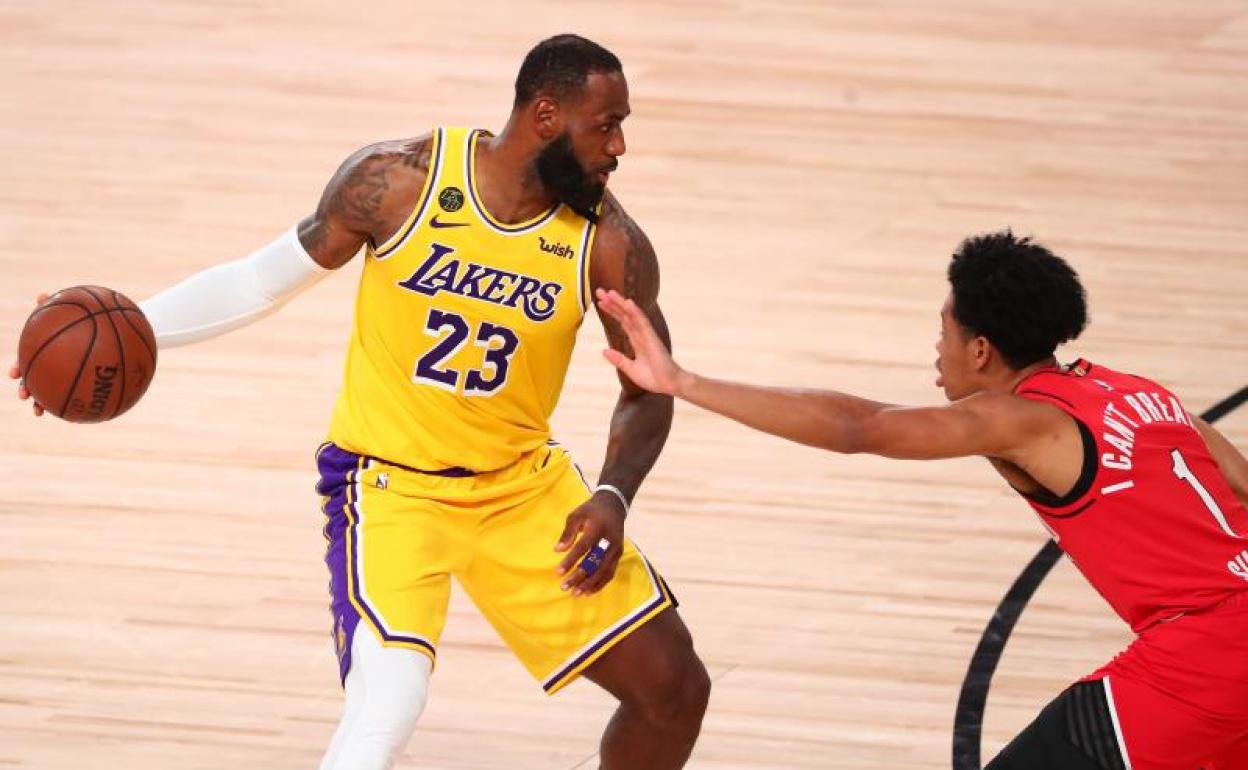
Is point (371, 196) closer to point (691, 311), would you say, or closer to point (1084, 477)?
point (1084, 477)

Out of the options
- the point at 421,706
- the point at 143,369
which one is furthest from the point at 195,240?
the point at 421,706

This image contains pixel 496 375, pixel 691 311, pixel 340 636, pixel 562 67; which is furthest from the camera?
pixel 691 311

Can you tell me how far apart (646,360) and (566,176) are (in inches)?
30.2

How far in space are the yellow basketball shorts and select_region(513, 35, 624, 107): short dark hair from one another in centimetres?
91

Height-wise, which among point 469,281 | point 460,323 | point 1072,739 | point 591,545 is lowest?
point 591,545

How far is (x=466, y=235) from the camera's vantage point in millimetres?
4508

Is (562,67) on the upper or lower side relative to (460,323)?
upper

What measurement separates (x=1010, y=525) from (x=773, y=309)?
221cm

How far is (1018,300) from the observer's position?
157 inches

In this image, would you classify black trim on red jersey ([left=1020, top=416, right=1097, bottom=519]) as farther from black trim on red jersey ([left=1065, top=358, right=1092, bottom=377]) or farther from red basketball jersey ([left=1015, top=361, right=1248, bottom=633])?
black trim on red jersey ([left=1065, top=358, right=1092, bottom=377])

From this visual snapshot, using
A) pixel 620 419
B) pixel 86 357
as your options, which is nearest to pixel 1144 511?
pixel 620 419

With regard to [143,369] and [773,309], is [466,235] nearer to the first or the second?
[143,369]

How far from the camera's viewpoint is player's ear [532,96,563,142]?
4488 mm

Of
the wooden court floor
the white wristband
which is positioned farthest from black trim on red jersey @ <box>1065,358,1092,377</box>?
the wooden court floor
